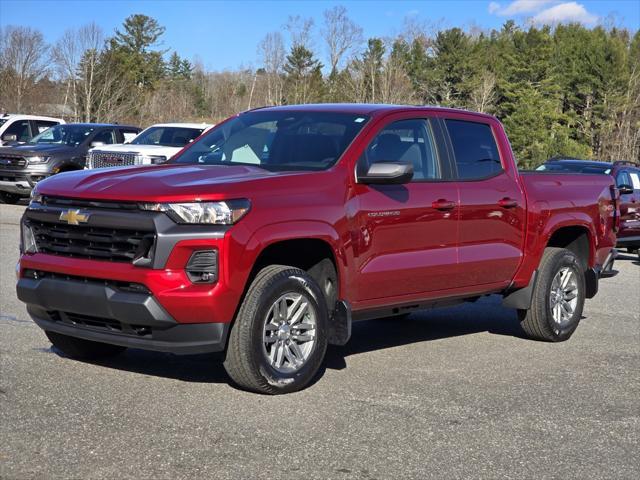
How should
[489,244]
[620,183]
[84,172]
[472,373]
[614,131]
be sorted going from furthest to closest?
[614,131] < [620,183] < [489,244] < [472,373] < [84,172]

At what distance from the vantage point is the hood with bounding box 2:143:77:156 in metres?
20.9

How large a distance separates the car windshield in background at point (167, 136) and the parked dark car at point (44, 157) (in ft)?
3.30

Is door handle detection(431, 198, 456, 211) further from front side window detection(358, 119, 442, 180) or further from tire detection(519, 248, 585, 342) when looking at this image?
tire detection(519, 248, 585, 342)

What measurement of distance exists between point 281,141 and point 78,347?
2076 mm

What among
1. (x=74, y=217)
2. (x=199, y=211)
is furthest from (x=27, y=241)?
(x=199, y=211)

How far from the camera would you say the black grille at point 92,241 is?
5.72m

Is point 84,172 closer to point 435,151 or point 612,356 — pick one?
point 435,151

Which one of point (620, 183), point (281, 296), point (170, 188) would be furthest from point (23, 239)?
point (620, 183)

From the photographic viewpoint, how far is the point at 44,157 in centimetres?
2088

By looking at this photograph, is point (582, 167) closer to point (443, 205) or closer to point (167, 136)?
point (167, 136)

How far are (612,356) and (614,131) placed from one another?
8090 centimetres

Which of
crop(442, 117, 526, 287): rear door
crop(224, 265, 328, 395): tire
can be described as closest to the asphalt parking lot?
crop(224, 265, 328, 395): tire

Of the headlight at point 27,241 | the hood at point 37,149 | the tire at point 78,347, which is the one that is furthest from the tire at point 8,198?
the headlight at point 27,241

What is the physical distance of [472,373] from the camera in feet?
23.3
